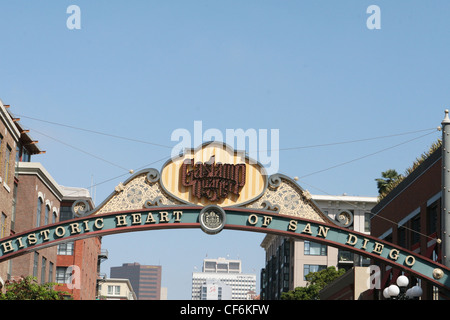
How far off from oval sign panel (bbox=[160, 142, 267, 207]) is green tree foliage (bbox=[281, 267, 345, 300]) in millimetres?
64685

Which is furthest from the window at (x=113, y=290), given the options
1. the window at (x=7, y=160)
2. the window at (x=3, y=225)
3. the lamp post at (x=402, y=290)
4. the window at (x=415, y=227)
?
the lamp post at (x=402, y=290)

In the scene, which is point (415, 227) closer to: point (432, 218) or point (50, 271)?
point (432, 218)

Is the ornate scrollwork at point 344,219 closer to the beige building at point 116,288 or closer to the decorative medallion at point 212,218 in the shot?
the decorative medallion at point 212,218

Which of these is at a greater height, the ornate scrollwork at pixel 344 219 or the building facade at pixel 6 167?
the building facade at pixel 6 167

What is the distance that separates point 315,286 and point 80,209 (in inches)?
2736

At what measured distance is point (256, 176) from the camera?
2552 centimetres

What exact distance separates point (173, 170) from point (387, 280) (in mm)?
16070

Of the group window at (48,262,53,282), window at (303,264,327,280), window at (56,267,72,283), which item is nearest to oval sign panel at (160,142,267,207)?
window at (48,262,53,282)

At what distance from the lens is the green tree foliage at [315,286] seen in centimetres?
9025

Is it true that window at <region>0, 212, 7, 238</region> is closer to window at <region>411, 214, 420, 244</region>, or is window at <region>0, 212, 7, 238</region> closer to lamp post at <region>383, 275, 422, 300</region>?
window at <region>411, 214, 420, 244</region>
